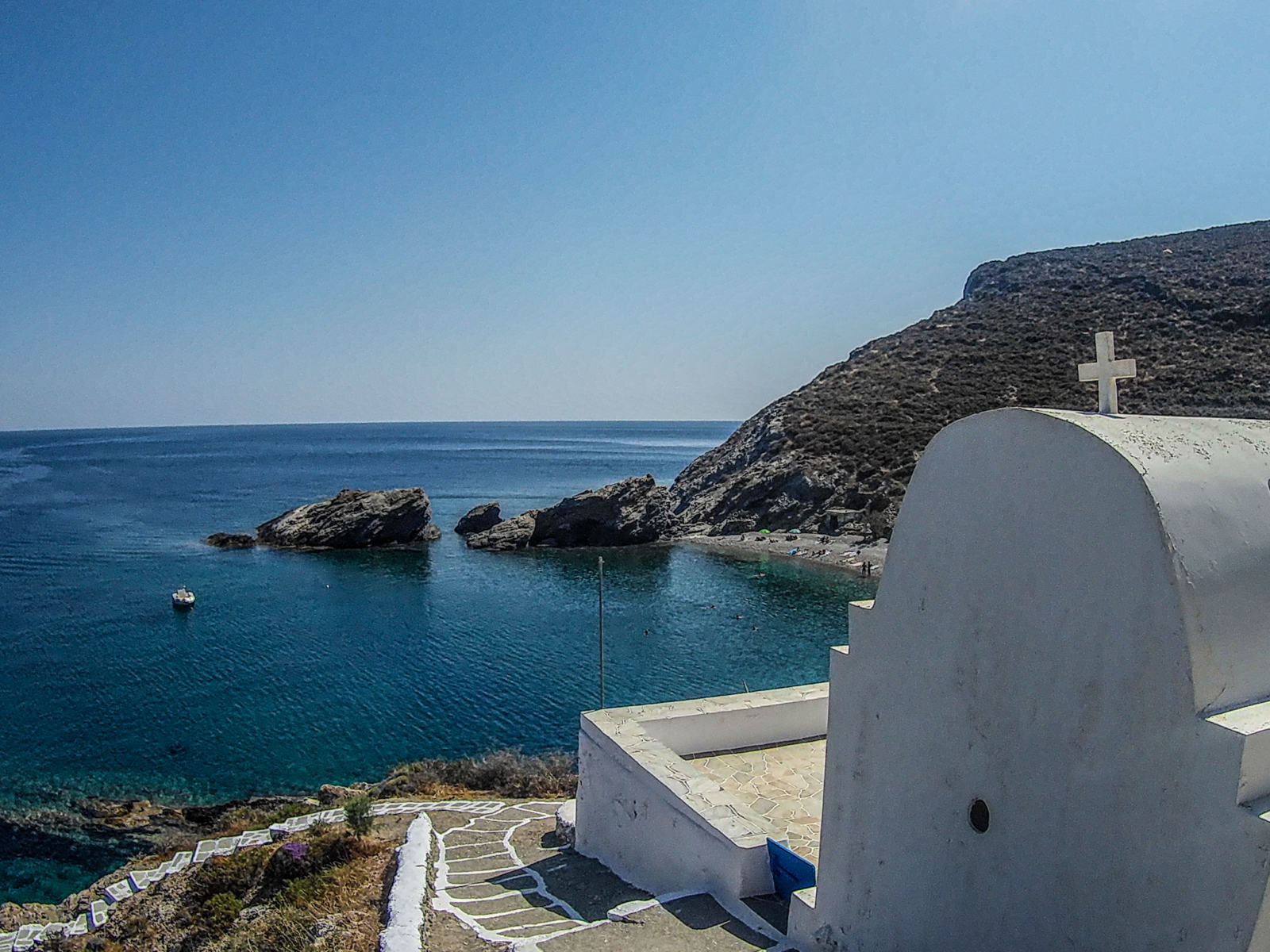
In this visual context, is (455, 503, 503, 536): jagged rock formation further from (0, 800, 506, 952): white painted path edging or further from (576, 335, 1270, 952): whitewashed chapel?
(576, 335, 1270, 952): whitewashed chapel

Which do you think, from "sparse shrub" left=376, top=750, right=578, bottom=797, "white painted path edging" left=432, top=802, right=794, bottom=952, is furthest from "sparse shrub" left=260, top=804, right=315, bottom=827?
"white painted path edging" left=432, top=802, right=794, bottom=952

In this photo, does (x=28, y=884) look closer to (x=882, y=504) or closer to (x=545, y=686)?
(x=545, y=686)

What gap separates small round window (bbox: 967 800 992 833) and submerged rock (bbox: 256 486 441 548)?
46.0m

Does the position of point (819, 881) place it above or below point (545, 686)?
above

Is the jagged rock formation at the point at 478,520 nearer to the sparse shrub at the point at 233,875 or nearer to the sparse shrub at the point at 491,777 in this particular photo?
the sparse shrub at the point at 491,777

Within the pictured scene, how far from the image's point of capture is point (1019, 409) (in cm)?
404

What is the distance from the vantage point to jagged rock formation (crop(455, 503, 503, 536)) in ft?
166

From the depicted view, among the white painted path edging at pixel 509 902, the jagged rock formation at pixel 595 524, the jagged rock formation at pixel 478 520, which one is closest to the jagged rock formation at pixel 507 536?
the jagged rock formation at pixel 595 524

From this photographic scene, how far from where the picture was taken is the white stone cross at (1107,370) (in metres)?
4.47

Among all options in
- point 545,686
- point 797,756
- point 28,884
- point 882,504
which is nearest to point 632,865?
point 797,756

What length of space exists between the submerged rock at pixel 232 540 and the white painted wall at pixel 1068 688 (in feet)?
160

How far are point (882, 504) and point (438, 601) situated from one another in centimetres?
2180

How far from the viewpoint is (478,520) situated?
166ft

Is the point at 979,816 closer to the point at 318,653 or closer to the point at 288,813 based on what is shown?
the point at 288,813
